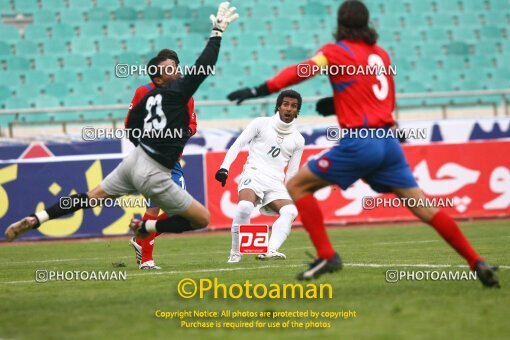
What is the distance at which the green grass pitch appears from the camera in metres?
5.84

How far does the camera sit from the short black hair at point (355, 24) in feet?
25.3

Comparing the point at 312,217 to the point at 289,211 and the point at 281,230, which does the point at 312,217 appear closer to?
the point at 281,230

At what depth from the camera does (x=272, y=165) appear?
40.1ft

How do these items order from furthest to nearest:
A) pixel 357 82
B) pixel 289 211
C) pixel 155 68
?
1. pixel 289 211
2. pixel 155 68
3. pixel 357 82

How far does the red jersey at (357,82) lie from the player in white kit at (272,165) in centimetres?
407

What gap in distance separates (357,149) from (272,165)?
476 centimetres

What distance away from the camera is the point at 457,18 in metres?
28.2

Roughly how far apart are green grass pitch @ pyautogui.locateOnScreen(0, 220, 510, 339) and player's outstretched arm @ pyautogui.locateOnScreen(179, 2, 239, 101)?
1.88m

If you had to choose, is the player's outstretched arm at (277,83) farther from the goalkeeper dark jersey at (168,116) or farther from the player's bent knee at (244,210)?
the player's bent knee at (244,210)

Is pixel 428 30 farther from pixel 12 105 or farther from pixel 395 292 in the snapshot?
pixel 395 292

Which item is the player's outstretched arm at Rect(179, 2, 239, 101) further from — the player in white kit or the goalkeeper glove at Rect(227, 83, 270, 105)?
the player in white kit

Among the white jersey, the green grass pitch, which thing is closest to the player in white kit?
the white jersey

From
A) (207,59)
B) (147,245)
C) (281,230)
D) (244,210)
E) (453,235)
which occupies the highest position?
(207,59)

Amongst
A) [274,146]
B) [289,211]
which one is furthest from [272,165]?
[289,211]
